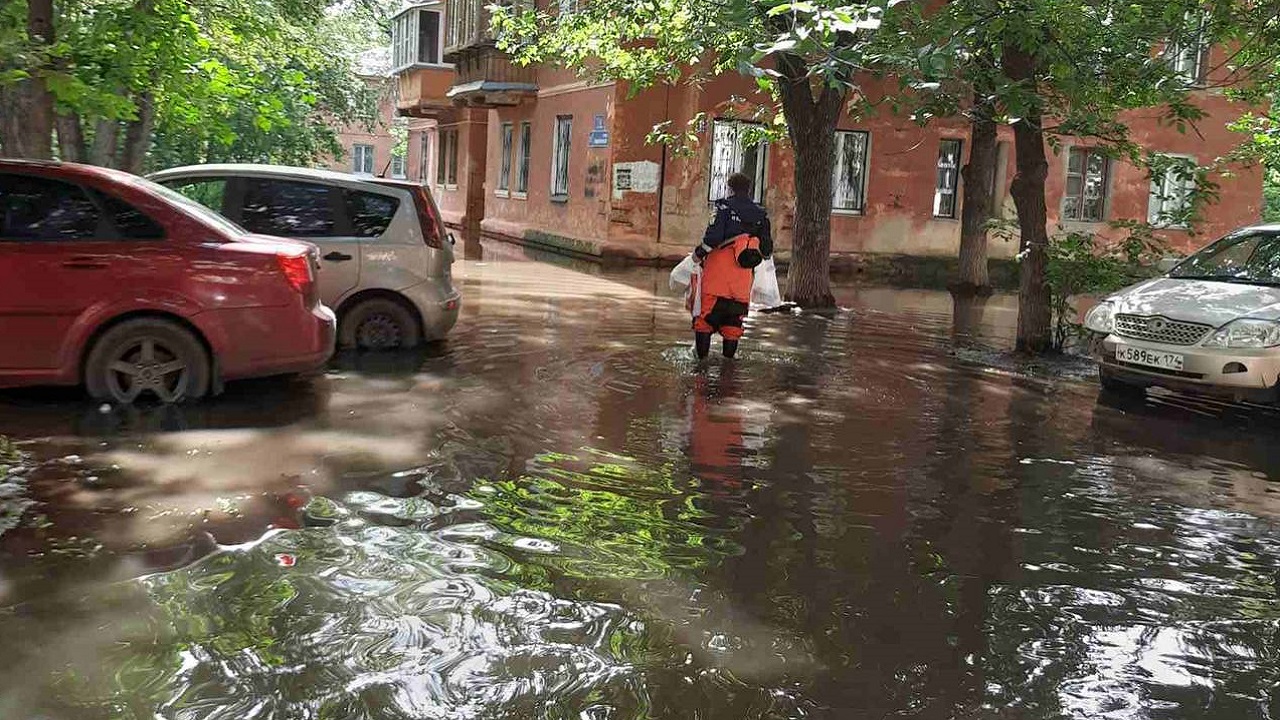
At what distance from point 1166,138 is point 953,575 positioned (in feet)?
80.5

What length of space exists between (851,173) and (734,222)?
15.8 meters

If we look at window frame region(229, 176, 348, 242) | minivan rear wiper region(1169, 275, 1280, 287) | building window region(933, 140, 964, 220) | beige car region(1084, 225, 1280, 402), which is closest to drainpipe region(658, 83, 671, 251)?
building window region(933, 140, 964, 220)

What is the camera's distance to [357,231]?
32.1ft

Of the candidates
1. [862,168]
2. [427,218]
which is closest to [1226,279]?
[427,218]

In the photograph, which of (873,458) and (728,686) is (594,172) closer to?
(873,458)


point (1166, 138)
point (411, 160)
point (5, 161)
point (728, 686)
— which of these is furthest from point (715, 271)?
point (411, 160)

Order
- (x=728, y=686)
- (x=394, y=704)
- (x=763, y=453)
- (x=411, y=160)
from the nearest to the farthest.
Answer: (x=394, y=704) < (x=728, y=686) < (x=763, y=453) < (x=411, y=160)

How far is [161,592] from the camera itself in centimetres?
432

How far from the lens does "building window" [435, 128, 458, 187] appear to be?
3666 centimetres

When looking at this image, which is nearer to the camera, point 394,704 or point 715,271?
point 394,704

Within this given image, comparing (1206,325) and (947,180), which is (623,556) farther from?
(947,180)

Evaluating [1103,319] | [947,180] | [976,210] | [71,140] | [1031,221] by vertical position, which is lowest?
[1103,319]

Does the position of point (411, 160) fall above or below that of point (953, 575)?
above

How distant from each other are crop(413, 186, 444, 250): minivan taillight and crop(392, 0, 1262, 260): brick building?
11220mm
